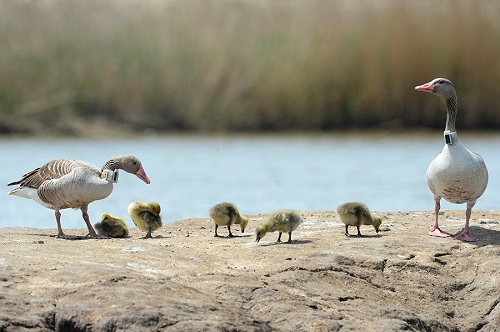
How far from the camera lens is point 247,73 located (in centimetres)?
2066

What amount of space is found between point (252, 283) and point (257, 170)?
1027 centimetres

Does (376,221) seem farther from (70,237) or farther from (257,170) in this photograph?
(257,170)

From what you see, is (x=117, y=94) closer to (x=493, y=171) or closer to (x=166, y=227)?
(x=493, y=171)

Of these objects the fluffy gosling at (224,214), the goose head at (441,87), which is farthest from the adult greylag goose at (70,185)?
the goose head at (441,87)

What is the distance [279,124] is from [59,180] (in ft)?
39.5

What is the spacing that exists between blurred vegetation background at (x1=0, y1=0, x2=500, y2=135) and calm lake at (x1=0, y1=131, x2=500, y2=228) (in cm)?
57

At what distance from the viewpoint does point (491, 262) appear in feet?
26.1

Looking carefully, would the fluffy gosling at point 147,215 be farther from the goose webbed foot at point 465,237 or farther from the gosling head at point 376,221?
the goose webbed foot at point 465,237

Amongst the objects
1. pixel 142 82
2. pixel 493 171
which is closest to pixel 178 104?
pixel 142 82

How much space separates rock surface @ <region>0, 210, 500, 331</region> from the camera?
6410 mm

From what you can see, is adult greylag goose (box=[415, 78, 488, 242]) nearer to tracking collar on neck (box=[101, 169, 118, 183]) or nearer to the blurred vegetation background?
tracking collar on neck (box=[101, 169, 118, 183])

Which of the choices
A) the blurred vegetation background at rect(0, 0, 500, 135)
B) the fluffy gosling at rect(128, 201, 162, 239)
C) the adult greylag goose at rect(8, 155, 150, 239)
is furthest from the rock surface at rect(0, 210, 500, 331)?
the blurred vegetation background at rect(0, 0, 500, 135)

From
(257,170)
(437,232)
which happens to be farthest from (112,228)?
(257,170)

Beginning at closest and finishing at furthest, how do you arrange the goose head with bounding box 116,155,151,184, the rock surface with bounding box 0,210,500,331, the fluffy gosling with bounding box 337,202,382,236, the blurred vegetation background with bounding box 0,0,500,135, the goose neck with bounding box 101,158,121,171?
Result: the rock surface with bounding box 0,210,500,331 → the fluffy gosling with bounding box 337,202,382,236 → the goose neck with bounding box 101,158,121,171 → the goose head with bounding box 116,155,151,184 → the blurred vegetation background with bounding box 0,0,500,135
